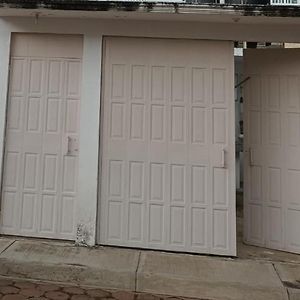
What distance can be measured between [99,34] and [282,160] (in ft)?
10.4

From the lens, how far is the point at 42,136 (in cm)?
547

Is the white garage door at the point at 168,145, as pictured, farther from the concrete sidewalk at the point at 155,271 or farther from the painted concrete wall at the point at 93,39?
the concrete sidewalk at the point at 155,271

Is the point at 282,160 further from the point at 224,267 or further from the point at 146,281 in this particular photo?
the point at 146,281

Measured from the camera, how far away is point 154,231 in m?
5.27

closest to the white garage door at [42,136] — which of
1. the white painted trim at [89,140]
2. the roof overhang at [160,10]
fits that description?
the white painted trim at [89,140]

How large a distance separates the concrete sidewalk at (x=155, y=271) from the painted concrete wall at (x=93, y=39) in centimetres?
58

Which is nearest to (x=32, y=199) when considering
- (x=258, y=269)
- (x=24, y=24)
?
(x=24, y=24)

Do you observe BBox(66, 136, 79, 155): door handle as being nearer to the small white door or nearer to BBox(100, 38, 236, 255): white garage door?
BBox(100, 38, 236, 255): white garage door

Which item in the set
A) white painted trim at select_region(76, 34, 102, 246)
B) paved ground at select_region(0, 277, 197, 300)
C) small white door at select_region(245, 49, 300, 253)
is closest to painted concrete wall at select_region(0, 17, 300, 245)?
white painted trim at select_region(76, 34, 102, 246)

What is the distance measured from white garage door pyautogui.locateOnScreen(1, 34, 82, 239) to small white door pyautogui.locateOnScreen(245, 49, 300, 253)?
258 centimetres

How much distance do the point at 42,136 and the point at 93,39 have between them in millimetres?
1560

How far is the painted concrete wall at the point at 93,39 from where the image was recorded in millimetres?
5285

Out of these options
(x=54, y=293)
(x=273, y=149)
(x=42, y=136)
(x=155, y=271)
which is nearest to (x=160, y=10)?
(x=42, y=136)

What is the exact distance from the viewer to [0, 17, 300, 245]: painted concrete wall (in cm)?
529
